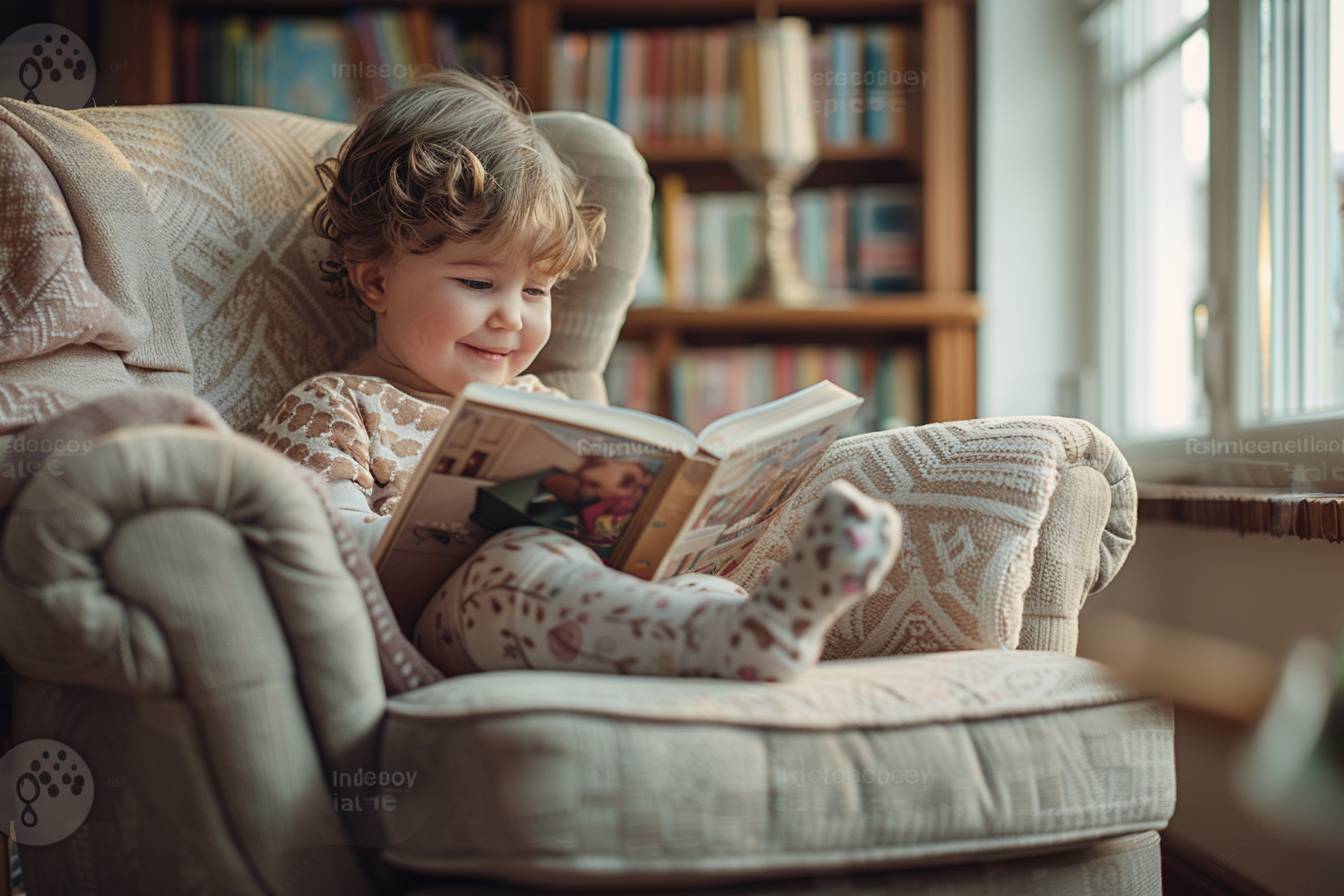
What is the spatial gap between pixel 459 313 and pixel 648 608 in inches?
20.6

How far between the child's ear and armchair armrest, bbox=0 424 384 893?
1.84 ft

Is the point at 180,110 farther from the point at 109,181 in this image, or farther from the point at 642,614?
the point at 642,614

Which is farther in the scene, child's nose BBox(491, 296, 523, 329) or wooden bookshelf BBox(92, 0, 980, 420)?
wooden bookshelf BBox(92, 0, 980, 420)

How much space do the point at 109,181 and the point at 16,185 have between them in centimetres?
10

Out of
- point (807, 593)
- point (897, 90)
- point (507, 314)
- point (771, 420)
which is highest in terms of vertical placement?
point (897, 90)

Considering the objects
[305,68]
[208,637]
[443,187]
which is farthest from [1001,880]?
[305,68]

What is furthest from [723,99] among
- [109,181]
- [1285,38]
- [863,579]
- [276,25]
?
[863,579]

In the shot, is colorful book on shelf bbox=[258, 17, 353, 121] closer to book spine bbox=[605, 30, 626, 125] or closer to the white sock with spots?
book spine bbox=[605, 30, 626, 125]

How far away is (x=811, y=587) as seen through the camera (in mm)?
784

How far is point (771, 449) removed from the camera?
960mm

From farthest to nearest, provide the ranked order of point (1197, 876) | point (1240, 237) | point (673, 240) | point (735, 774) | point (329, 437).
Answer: point (673, 240), point (1240, 237), point (1197, 876), point (329, 437), point (735, 774)

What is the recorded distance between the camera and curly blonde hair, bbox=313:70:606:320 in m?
1.25

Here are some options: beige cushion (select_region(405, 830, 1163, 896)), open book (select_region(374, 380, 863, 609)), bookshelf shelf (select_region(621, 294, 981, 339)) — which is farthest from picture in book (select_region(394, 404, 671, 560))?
bookshelf shelf (select_region(621, 294, 981, 339))

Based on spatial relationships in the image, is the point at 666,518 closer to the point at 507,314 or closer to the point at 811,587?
the point at 811,587
